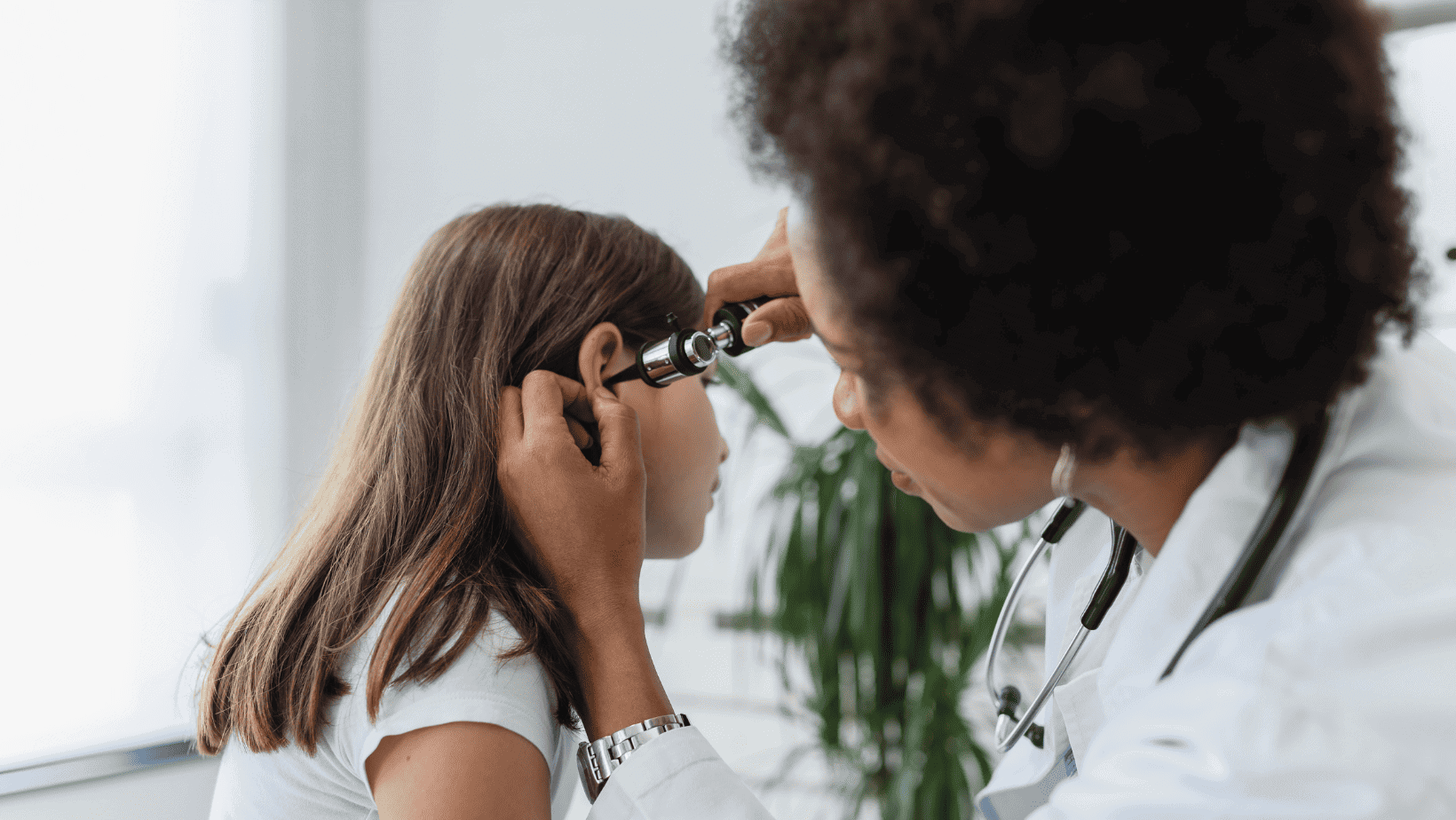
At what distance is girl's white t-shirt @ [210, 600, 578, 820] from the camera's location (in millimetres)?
741

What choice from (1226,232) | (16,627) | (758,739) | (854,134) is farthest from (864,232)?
(16,627)

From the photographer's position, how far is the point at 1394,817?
396 millimetres

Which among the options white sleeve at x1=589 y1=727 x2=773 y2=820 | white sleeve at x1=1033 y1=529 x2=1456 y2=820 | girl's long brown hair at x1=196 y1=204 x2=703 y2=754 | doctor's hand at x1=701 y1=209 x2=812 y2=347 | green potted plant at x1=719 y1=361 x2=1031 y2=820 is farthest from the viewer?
green potted plant at x1=719 y1=361 x2=1031 y2=820

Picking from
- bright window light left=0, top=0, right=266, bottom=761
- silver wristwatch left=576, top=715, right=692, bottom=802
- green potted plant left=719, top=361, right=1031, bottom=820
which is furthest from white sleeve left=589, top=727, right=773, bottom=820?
bright window light left=0, top=0, right=266, bottom=761

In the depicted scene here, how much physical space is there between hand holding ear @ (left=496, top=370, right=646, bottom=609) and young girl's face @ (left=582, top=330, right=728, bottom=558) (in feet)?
0.50

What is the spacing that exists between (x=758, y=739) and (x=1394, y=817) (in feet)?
5.25

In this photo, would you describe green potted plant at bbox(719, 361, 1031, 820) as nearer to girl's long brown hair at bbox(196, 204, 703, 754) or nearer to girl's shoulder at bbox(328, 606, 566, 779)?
girl's long brown hair at bbox(196, 204, 703, 754)

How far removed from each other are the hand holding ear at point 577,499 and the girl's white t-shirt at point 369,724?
2.9 inches

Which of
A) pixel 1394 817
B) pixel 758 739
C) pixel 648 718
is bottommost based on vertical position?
pixel 758 739

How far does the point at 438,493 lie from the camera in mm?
903

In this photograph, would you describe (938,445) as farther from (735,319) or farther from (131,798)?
(131,798)

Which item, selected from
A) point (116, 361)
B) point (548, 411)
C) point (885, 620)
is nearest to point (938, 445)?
point (548, 411)

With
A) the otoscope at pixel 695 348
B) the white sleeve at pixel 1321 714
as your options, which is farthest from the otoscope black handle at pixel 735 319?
the white sleeve at pixel 1321 714

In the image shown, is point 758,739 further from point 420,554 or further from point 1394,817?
point 1394,817
